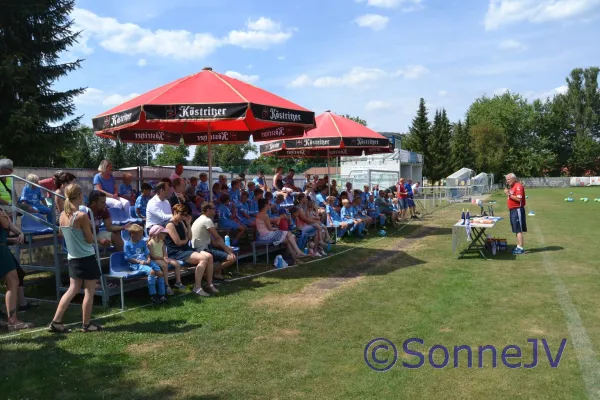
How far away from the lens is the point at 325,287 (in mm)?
7887

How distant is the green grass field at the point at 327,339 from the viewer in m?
4.15

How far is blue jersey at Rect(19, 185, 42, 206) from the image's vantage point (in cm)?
779

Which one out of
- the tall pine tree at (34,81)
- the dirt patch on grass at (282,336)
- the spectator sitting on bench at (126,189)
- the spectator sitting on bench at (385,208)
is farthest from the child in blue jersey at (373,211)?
the tall pine tree at (34,81)

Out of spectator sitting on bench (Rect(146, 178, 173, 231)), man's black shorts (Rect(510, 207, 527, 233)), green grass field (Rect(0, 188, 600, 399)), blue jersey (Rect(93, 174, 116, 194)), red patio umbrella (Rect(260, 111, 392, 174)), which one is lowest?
green grass field (Rect(0, 188, 600, 399))

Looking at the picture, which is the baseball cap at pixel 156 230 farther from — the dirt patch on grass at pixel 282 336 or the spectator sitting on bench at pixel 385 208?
the spectator sitting on bench at pixel 385 208

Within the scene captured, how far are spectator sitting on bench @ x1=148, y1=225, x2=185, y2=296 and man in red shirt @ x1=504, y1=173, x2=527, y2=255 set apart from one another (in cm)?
764

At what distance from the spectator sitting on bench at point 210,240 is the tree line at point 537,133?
5865cm

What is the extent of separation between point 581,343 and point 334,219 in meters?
8.18

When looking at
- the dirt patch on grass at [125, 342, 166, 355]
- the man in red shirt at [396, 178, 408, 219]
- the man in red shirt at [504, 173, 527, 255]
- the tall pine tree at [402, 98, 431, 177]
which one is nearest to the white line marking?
the man in red shirt at [504, 173, 527, 255]

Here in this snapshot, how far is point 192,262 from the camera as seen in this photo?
7406mm

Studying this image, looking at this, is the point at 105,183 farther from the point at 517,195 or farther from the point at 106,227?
the point at 517,195

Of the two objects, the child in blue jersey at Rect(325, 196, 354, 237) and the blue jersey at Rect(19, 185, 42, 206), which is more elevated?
the blue jersey at Rect(19, 185, 42, 206)

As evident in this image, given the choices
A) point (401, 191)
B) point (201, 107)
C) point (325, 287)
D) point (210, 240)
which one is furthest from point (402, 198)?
point (201, 107)

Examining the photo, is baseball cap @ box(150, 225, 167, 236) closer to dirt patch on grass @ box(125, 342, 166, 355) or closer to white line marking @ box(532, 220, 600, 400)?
dirt patch on grass @ box(125, 342, 166, 355)
